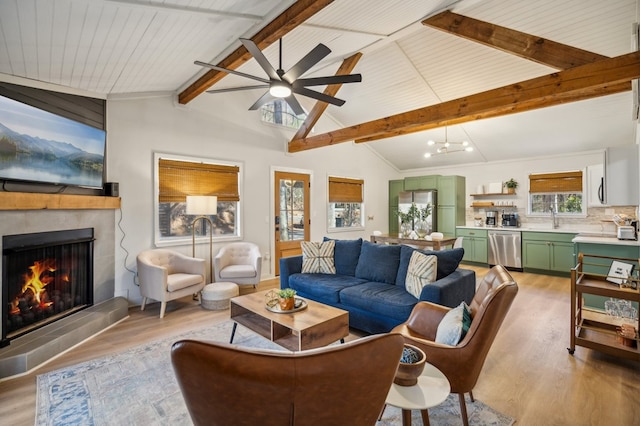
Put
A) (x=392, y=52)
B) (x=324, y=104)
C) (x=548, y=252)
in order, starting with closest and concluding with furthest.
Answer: (x=392, y=52) → (x=324, y=104) → (x=548, y=252)

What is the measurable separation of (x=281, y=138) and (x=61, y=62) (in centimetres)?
352

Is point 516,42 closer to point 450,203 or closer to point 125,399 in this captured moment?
point 450,203

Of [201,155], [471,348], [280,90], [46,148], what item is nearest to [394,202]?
[201,155]

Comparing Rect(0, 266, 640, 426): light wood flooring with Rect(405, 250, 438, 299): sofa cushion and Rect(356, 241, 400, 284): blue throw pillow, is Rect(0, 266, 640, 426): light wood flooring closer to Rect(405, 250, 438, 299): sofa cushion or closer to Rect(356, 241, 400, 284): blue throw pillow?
Rect(405, 250, 438, 299): sofa cushion

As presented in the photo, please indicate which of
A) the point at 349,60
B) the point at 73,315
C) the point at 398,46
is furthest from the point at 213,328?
the point at 398,46

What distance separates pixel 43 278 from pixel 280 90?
→ 3121mm

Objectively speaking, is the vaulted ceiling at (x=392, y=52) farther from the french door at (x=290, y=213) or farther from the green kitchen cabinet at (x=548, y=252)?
the green kitchen cabinet at (x=548, y=252)

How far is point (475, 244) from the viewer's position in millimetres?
6914

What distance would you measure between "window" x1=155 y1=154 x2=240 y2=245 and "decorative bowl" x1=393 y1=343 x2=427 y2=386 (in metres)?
4.06

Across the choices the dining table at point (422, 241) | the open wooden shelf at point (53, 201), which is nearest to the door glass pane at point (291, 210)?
the dining table at point (422, 241)

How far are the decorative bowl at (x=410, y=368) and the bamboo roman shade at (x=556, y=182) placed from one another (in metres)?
6.55

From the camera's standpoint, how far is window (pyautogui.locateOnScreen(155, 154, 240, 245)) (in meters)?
4.54

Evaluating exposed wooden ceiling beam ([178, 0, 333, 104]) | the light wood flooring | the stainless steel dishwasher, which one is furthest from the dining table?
exposed wooden ceiling beam ([178, 0, 333, 104])

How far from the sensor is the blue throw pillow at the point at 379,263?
3.57 metres
